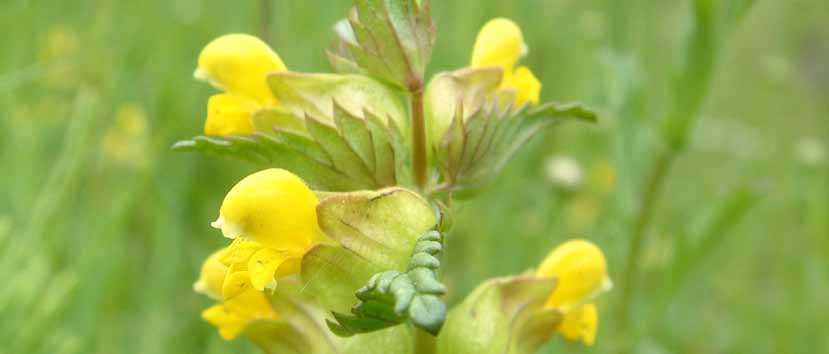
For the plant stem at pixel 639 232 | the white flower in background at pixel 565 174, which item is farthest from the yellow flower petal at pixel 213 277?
the white flower in background at pixel 565 174

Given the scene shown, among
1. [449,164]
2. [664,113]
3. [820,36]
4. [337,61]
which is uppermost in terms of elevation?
[337,61]

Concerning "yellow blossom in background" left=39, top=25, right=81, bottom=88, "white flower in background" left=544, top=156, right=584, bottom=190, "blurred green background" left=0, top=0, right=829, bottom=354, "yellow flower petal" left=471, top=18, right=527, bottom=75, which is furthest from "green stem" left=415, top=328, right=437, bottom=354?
"yellow blossom in background" left=39, top=25, right=81, bottom=88

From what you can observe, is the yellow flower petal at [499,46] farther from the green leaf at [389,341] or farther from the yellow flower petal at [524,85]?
the green leaf at [389,341]

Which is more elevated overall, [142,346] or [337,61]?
[337,61]

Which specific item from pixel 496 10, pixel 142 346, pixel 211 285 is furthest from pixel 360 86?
pixel 496 10

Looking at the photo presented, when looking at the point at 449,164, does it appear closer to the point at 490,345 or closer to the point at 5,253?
the point at 490,345

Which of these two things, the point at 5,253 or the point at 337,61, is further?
the point at 5,253

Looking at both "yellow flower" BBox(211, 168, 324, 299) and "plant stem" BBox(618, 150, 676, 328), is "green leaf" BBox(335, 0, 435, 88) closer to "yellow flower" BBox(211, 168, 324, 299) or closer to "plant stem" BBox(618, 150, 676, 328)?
"yellow flower" BBox(211, 168, 324, 299)
